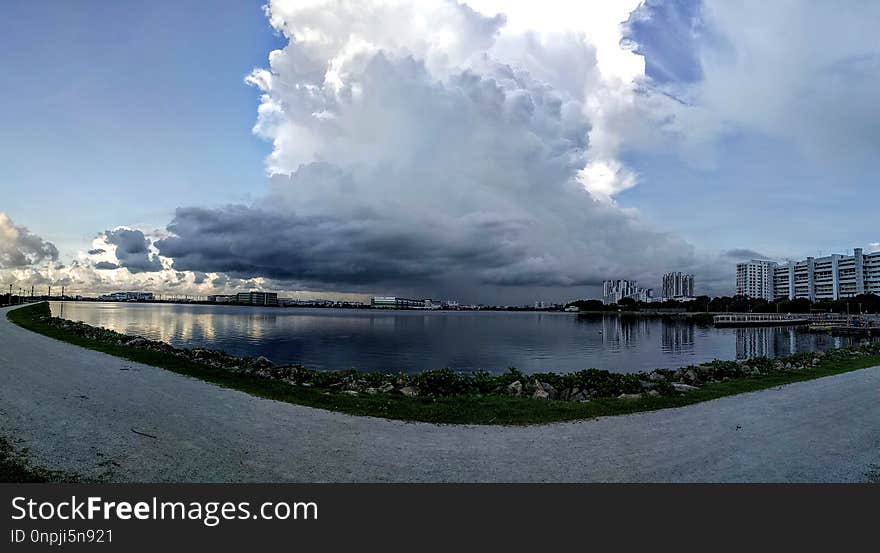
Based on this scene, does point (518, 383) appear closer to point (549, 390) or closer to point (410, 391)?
point (549, 390)

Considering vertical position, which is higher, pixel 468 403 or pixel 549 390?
pixel 468 403

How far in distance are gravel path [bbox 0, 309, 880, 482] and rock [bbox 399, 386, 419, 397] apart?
384 centimetres

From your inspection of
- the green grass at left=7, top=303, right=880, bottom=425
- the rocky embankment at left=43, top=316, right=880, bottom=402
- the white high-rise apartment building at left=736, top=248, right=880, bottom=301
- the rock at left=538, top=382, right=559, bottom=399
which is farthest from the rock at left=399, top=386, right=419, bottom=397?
the white high-rise apartment building at left=736, top=248, right=880, bottom=301

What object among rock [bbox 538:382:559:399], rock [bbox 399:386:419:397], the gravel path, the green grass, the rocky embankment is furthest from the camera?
rock [bbox 538:382:559:399]

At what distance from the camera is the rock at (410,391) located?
15.5 metres

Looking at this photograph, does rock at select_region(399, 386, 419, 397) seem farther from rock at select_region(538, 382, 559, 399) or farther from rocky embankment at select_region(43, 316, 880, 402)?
rock at select_region(538, 382, 559, 399)

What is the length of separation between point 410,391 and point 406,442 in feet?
21.3

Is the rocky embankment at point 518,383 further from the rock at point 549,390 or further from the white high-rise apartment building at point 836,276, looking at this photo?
the white high-rise apartment building at point 836,276

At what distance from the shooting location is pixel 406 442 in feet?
30.8

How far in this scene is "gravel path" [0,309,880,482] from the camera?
7617 millimetres

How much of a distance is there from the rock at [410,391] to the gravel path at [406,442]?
3.84m

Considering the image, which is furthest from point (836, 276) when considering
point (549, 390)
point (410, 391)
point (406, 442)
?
point (406, 442)
